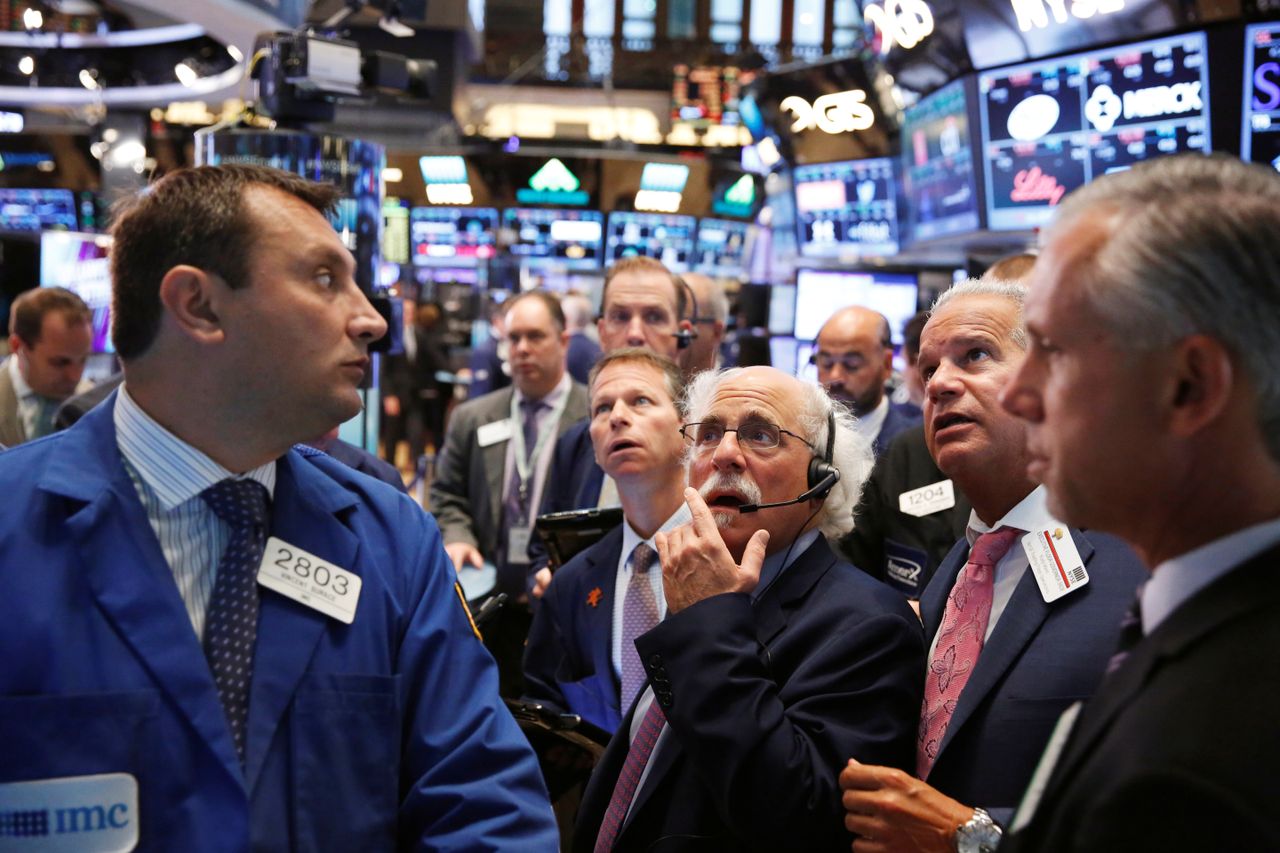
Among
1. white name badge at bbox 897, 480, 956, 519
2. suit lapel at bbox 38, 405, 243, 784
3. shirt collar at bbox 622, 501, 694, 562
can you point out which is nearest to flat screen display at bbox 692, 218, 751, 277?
white name badge at bbox 897, 480, 956, 519

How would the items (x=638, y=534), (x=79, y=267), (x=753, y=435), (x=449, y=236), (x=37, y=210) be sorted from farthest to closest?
(x=37, y=210), (x=449, y=236), (x=79, y=267), (x=638, y=534), (x=753, y=435)

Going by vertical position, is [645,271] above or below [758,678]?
above

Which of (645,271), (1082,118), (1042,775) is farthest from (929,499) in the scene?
(1082,118)

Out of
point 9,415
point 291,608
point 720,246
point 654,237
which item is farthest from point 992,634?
point 720,246

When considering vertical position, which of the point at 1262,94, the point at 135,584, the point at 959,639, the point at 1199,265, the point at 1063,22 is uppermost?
the point at 1063,22

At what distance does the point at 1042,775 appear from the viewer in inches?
43.1

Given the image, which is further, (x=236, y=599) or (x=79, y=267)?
(x=79, y=267)

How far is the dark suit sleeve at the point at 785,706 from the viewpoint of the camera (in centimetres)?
192

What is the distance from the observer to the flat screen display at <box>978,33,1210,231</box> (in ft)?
18.2

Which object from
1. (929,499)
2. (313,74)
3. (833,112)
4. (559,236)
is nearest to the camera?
(929,499)

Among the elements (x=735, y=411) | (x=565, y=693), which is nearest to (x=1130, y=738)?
(x=735, y=411)

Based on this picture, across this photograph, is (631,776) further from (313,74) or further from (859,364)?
(859,364)

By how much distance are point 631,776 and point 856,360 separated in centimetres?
297

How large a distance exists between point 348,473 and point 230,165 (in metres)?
A: 0.49
